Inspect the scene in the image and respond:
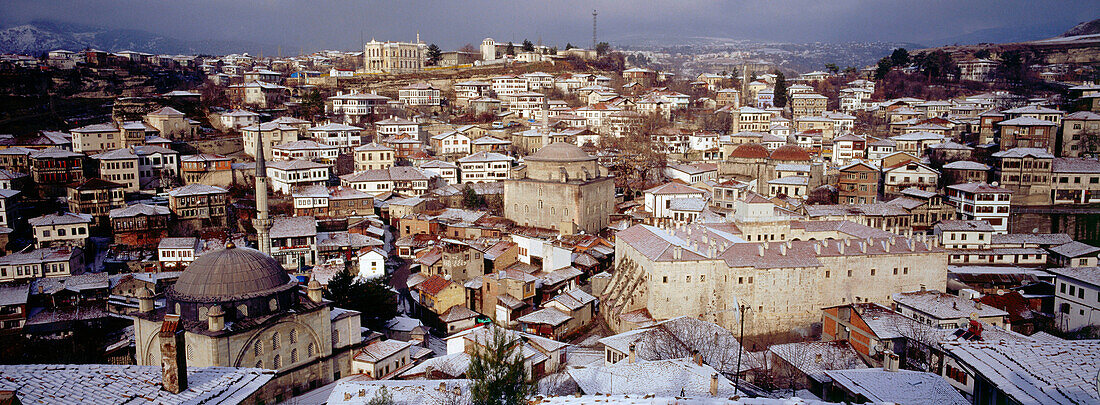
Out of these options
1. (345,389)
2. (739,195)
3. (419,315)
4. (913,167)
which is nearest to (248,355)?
(345,389)

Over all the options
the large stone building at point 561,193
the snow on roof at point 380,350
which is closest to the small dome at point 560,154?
the large stone building at point 561,193

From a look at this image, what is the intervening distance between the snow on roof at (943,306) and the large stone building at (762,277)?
3.76 feet

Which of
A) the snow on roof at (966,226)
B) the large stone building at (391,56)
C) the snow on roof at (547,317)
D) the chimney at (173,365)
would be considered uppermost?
the large stone building at (391,56)

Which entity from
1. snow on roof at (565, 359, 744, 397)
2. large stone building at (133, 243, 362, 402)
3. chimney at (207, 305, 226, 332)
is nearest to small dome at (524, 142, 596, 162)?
large stone building at (133, 243, 362, 402)

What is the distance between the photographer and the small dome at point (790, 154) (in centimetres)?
3491

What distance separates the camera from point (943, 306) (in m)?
19.2

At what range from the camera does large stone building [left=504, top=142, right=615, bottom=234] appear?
28.9 m

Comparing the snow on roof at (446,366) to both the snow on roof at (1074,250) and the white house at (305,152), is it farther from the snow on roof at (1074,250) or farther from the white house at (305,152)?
the snow on roof at (1074,250)

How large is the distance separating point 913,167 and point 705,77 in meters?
33.2

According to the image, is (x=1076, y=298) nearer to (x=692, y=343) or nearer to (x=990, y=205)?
(x=990, y=205)

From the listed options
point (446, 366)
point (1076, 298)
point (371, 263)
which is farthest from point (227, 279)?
point (1076, 298)

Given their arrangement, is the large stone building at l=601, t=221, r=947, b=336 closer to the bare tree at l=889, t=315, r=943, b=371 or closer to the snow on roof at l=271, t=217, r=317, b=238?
the bare tree at l=889, t=315, r=943, b=371

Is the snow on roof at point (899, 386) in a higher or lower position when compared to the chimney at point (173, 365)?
lower

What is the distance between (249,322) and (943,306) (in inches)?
698
